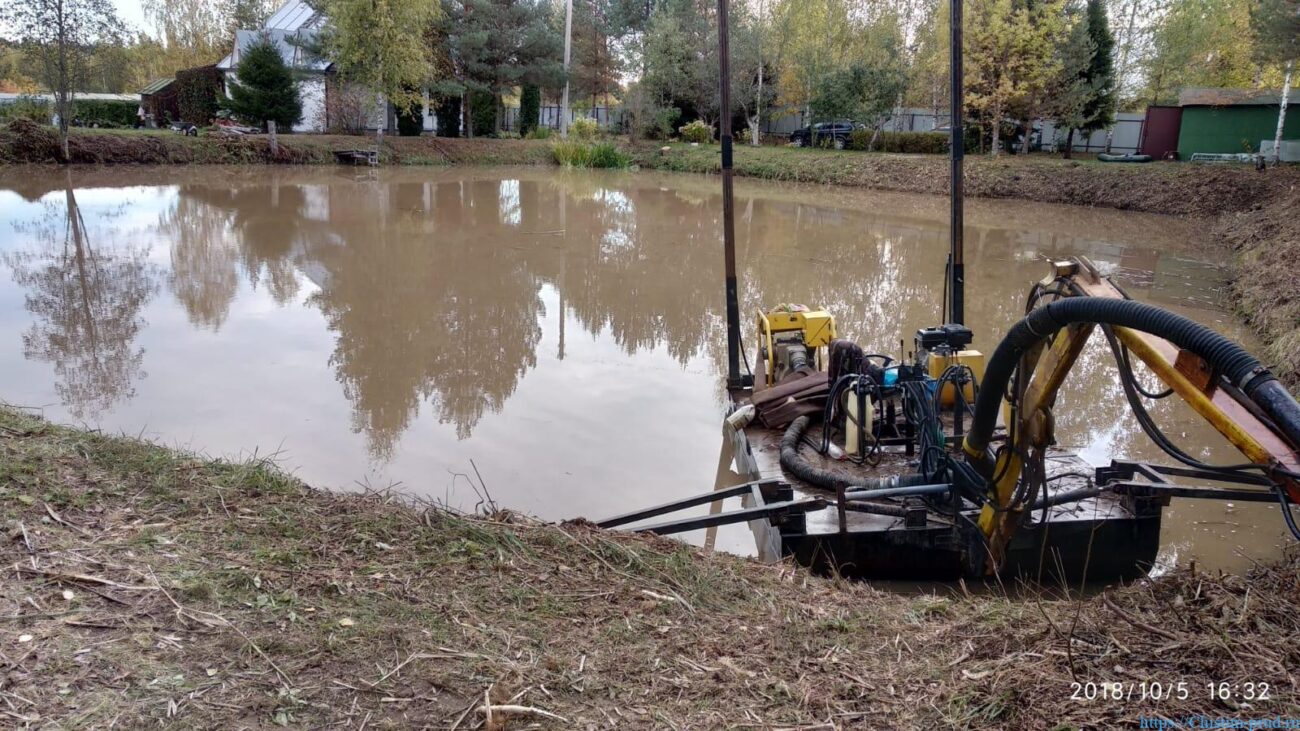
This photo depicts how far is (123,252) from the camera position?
49.2ft

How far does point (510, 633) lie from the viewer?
3.19 m

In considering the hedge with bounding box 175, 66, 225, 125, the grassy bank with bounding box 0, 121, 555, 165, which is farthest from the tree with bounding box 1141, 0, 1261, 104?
the hedge with bounding box 175, 66, 225, 125

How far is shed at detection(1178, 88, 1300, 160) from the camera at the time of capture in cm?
2756

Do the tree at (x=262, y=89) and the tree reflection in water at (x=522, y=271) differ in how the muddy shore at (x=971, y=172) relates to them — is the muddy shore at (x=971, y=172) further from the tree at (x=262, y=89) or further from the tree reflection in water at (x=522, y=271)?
the tree reflection in water at (x=522, y=271)

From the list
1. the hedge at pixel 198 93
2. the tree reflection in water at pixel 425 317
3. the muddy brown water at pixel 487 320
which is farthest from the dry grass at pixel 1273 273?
the hedge at pixel 198 93

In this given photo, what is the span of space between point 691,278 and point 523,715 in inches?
482

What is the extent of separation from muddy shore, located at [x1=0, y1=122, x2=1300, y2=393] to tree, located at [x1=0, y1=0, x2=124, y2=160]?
1.56 meters

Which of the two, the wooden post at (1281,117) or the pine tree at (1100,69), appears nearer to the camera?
the wooden post at (1281,117)

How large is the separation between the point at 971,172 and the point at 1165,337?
2841 cm

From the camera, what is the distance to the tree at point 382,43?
32.3m

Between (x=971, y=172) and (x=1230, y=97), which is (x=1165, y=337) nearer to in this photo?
(x=971, y=172)

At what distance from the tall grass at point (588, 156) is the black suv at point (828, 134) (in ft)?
27.0

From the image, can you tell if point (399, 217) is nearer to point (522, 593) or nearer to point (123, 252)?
point (123, 252)

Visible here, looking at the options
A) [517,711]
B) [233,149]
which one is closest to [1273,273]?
[517,711]
